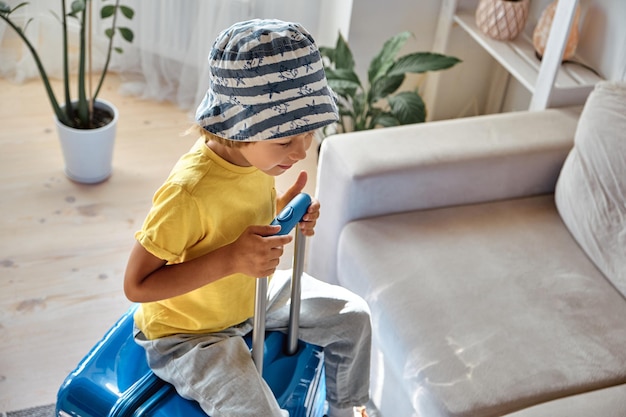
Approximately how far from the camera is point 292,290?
5.33ft

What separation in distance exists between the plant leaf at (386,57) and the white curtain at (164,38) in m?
0.38

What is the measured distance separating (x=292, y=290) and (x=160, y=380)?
0.97 feet

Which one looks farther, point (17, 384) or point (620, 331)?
point (17, 384)

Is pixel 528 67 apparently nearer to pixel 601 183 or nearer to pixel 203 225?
pixel 601 183

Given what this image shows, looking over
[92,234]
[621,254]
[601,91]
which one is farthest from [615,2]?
[92,234]

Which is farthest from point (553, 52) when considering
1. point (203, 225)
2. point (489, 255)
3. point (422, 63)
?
point (203, 225)

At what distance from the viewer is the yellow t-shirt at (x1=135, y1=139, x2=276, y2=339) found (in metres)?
1.44

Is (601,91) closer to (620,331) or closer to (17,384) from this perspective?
(620,331)

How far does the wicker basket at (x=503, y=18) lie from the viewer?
2566 mm

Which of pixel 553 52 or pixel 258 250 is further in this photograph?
pixel 553 52

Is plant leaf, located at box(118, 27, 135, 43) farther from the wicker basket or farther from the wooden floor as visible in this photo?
the wicker basket

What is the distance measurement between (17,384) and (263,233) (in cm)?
102

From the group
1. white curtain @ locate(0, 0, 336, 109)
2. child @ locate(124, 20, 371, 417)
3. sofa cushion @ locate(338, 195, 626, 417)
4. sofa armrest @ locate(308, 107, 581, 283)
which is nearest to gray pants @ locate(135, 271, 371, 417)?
child @ locate(124, 20, 371, 417)

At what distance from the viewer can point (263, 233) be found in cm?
141
